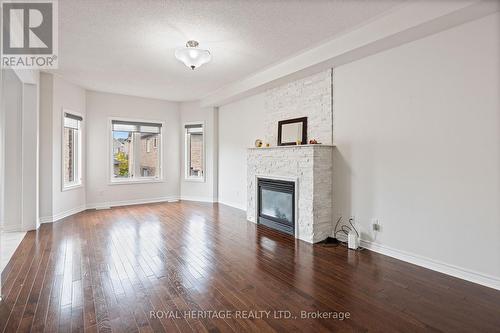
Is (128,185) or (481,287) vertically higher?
(128,185)

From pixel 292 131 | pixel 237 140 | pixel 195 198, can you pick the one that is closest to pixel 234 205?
pixel 195 198

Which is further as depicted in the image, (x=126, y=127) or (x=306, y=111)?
(x=126, y=127)

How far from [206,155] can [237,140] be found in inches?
52.9

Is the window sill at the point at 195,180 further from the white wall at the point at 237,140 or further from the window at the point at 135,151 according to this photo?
the window at the point at 135,151

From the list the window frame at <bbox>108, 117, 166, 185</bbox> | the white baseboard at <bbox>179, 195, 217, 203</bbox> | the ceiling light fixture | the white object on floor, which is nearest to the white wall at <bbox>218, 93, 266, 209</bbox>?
the white baseboard at <bbox>179, 195, 217, 203</bbox>

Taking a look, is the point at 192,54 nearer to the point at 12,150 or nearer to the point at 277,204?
the point at 277,204

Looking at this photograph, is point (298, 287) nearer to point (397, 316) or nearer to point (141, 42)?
point (397, 316)

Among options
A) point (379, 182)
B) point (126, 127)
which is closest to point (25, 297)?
point (379, 182)

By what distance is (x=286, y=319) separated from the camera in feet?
7.02

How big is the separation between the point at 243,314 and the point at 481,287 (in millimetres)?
2460

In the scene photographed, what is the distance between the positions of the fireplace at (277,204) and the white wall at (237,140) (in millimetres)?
1240

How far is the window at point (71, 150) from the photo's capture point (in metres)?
5.79

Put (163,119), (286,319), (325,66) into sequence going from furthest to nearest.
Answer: (163,119)
(325,66)
(286,319)
